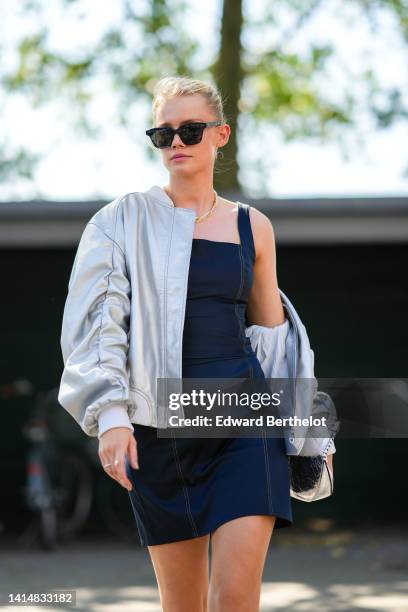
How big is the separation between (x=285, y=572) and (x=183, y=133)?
14.8 ft

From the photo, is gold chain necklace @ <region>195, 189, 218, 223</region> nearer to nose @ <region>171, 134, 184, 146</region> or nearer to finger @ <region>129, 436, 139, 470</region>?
nose @ <region>171, 134, 184, 146</region>

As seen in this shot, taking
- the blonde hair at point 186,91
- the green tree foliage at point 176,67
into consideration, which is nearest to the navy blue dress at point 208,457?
the blonde hair at point 186,91

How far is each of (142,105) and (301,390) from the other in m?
15.0

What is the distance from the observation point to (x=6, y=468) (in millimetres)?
9281

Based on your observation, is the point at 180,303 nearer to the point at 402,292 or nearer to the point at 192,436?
the point at 192,436

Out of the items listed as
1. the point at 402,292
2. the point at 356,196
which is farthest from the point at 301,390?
the point at 402,292

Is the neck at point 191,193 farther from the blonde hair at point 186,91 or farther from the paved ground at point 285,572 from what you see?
the paved ground at point 285,572

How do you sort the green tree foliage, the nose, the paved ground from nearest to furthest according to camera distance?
the nose
the paved ground
the green tree foliage

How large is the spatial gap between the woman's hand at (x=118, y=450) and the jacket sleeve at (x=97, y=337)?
0.02 metres

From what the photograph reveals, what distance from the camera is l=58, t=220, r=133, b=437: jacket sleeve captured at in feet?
9.20

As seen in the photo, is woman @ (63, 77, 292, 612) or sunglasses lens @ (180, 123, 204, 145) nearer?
woman @ (63, 77, 292, 612)

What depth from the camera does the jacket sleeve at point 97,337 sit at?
9.20 feet
